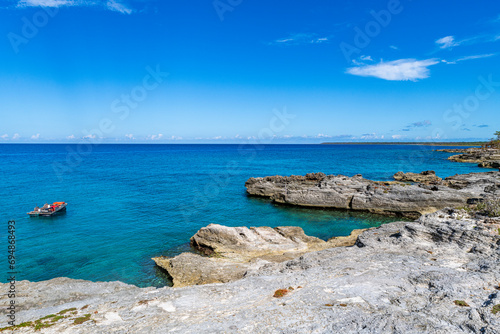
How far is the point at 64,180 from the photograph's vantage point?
7000cm

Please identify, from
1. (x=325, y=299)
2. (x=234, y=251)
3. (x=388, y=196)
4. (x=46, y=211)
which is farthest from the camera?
(x=388, y=196)

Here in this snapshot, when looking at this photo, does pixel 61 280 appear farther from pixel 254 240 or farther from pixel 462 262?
pixel 462 262

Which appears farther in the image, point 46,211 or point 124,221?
point 46,211

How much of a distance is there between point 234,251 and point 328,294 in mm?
14647

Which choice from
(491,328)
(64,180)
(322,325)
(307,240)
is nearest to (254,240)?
(307,240)

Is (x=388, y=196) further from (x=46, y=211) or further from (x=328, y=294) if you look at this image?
(x=46, y=211)

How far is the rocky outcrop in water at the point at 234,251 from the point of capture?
20250mm

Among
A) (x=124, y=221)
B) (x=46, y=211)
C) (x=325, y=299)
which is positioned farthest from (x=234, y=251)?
(x=46, y=211)

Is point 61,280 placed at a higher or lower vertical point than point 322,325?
lower

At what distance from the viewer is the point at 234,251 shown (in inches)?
1006

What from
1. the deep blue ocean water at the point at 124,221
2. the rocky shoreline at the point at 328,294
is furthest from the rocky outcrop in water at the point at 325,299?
the deep blue ocean water at the point at 124,221

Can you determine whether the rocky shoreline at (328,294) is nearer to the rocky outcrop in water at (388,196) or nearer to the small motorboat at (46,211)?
the rocky outcrop in water at (388,196)

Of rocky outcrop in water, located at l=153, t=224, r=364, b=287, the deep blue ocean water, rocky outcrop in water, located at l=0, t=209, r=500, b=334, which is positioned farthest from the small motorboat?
rocky outcrop in water, located at l=0, t=209, r=500, b=334

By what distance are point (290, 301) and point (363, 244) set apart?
9.84 metres
